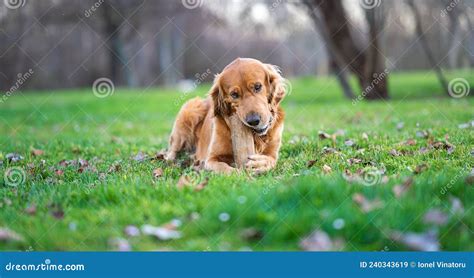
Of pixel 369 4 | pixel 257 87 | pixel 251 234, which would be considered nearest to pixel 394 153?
pixel 257 87

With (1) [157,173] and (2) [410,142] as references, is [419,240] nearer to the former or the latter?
(1) [157,173]

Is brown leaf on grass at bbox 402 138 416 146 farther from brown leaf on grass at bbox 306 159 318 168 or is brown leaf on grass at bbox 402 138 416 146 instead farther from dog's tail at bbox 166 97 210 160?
dog's tail at bbox 166 97 210 160

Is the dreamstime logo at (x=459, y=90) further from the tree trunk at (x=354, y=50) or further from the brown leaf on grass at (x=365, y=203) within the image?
the brown leaf on grass at (x=365, y=203)

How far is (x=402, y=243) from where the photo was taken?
10.6ft

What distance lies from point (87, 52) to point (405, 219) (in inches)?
1249

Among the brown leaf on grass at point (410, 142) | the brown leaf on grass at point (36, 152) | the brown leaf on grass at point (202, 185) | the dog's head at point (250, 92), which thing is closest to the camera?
the brown leaf on grass at point (202, 185)

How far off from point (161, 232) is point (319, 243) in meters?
0.96

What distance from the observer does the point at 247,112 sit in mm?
4625

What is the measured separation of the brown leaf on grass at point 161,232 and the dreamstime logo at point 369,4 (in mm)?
10435

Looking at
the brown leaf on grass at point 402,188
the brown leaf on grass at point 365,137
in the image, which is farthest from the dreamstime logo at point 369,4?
the brown leaf on grass at point 402,188

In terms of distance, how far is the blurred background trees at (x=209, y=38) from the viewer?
14.1 m

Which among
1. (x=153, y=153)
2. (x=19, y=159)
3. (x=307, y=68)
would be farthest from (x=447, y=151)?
(x=307, y=68)

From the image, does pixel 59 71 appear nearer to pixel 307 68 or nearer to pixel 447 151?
pixel 307 68

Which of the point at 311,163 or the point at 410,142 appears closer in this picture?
the point at 311,163
